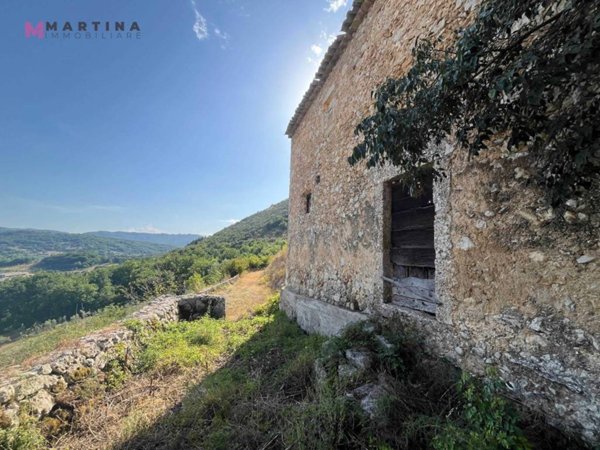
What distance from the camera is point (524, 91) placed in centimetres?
142

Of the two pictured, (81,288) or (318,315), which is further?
(81,288)

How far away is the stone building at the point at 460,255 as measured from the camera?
1.88 m

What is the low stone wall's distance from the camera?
10.7 feet

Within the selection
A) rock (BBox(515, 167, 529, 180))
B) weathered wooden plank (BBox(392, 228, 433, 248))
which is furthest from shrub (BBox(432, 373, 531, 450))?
weathered wooden plank (BBox(392, 228, 433, 248))

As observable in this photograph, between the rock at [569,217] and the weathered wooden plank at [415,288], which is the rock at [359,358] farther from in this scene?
A: the rock at [569,217]

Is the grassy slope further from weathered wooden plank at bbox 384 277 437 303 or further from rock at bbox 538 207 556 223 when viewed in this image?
rock at bbox 538 207 556 223

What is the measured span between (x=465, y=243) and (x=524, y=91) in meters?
1.57

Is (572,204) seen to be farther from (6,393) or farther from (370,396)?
(6,393)

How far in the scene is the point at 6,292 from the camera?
39.8 meters

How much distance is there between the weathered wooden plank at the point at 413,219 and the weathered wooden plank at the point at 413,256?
0.30 meters

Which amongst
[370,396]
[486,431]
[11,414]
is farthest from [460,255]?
[11,414]

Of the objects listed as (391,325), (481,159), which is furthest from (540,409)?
(481,159)

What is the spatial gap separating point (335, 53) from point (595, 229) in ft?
18.0

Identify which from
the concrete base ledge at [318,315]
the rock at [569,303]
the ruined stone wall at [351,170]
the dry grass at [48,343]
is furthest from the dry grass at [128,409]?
the rock at [569,303]
